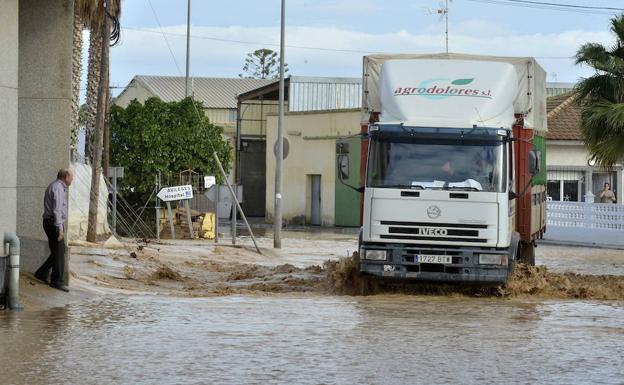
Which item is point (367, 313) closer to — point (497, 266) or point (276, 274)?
point (497, 266)

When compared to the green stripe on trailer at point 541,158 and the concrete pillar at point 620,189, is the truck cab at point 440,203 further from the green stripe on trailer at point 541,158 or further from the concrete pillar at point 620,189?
the concrete pillar at point 620,189

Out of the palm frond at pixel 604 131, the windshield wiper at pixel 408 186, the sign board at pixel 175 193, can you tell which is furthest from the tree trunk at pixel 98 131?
the windshield wiper at pixel 408 186

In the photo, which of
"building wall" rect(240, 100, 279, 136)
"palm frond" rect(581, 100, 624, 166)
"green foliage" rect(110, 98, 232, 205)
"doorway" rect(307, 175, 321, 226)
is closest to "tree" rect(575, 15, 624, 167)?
"palm frond" rect(581, 100, 624, 166)

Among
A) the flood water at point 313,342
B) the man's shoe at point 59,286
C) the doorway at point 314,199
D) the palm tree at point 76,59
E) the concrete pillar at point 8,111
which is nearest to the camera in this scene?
the flood water at point 313,342

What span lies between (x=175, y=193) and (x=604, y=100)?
12280mm

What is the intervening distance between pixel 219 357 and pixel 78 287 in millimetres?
7122

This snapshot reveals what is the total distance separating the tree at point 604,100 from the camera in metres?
32.9

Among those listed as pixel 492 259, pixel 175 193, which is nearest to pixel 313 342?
pixel 492 259

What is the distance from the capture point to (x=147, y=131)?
40719 mm

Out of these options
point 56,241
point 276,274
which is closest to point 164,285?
point 276,274

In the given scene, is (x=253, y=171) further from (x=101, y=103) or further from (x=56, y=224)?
(x=56, y=224)

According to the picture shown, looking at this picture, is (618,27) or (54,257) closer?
(54,257)

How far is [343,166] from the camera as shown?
1839 centimetres

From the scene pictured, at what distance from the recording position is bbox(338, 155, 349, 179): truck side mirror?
18.3 meters
